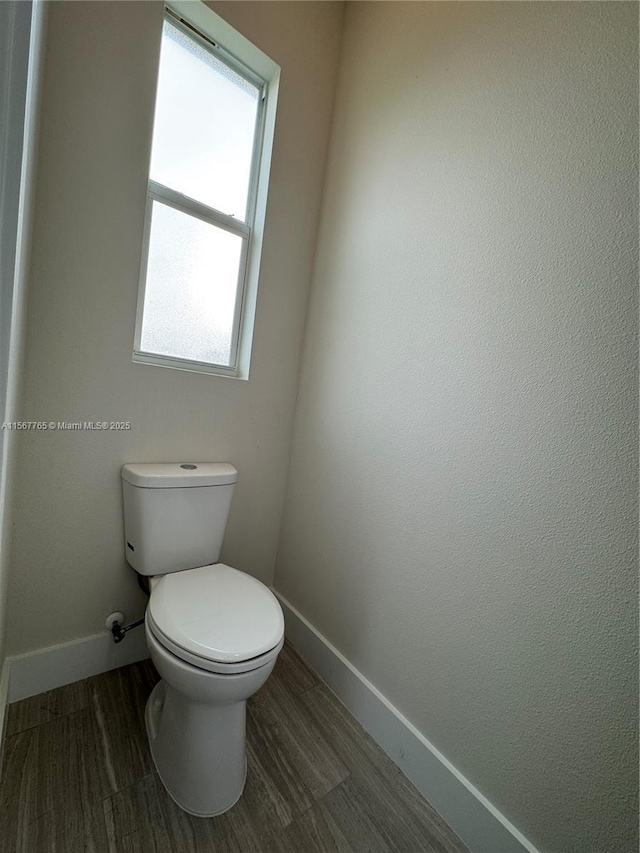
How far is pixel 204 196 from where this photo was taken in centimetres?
134

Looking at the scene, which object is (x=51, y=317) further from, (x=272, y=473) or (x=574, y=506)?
(x=574, y=506)

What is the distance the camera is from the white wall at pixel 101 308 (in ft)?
3.23

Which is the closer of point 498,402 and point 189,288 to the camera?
point 498,402

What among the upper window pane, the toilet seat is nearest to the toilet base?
the toilet seat

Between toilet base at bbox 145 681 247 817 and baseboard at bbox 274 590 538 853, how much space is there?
43 cm

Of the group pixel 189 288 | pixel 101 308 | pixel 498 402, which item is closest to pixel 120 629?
pixel 101 308

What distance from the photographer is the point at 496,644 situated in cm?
86

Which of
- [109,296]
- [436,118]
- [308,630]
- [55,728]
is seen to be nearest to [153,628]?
[55,728]

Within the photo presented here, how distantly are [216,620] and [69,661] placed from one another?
682 mm

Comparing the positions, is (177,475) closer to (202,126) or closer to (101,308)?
(101,308)

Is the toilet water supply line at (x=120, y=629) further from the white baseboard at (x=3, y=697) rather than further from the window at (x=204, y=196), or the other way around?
the window at (x=204, y=196)

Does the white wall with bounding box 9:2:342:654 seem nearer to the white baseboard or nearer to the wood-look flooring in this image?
the white baseboard

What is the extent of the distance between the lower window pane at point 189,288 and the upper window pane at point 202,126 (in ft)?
0.42

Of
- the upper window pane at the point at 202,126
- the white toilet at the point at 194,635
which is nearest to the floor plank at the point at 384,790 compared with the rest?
the white toilet at the point at 194,635
